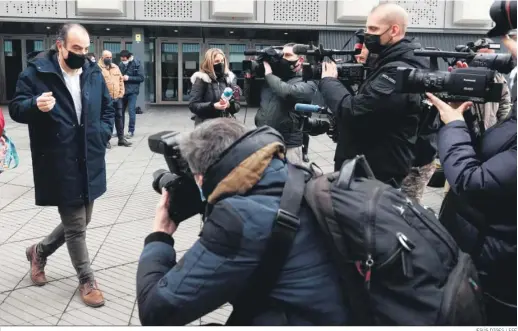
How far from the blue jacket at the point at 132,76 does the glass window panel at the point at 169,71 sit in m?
7.25

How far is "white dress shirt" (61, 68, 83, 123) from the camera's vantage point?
3.77 meters

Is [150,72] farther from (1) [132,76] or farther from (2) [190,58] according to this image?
(1) [132,76]

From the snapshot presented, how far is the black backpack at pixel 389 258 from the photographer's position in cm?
175

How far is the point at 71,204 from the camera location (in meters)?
3.78

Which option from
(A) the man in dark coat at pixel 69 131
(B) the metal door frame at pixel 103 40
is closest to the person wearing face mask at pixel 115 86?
(A) the man in dark coat at pixel 69 131

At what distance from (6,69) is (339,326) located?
64.7 ft

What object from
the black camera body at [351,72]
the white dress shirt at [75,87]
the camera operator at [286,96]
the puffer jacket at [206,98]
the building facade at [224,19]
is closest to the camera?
the black camera body at [351,72]

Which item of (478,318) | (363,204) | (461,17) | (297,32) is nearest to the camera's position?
(363,204)

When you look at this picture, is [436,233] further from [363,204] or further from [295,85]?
[295,85]

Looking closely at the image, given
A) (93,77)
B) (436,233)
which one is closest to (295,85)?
(93,77)

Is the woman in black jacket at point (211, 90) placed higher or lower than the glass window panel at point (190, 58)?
lower

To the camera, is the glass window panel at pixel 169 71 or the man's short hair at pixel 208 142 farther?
the glass window panel at pixel 169 71

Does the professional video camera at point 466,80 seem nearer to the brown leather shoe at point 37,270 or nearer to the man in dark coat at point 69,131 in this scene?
the man in dark coat at point 69,131

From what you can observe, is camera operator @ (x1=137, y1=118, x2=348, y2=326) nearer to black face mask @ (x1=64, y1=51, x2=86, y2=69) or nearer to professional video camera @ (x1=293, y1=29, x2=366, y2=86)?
professional video camera @ (x1=293, y1=29, x2=366, y2=86)
